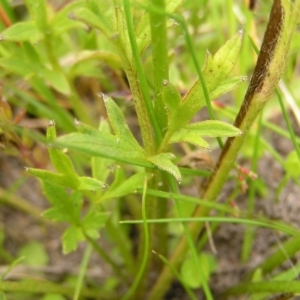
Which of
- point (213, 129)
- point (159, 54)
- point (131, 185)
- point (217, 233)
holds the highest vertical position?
point (159, 54)

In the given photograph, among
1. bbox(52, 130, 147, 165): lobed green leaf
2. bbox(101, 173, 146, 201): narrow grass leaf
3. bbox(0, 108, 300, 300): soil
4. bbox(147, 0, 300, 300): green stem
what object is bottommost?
bbox(0, 108, 300, 300): soil

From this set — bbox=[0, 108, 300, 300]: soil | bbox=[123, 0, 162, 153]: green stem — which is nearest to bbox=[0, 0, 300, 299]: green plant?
bbox=[123, 0, 162, 153]: green stem

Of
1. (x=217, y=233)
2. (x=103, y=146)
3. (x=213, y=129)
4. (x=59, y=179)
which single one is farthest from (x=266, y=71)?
(x=217, y=233)

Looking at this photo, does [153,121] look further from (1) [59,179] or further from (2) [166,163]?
(1) [59,179]

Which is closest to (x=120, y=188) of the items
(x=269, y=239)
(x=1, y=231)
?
(x=269, y=239)

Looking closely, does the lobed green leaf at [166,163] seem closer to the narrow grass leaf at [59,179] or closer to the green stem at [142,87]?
the green stem at [142,87]

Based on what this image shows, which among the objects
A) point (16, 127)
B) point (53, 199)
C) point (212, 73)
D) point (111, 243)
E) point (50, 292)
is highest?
point (212, 73)

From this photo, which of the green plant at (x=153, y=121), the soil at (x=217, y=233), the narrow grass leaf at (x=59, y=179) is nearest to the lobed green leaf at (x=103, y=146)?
the green plant at (x=153, y=121)

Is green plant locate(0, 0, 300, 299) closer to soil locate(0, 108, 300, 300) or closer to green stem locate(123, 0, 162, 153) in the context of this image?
green stem locate(123, 0, 162, 153)

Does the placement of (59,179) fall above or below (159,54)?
below

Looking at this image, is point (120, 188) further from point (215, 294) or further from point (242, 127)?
point (215, 294)

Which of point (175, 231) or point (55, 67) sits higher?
point (55, 67)
